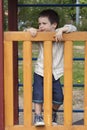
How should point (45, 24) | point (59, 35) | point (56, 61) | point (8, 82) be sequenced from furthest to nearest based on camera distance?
point (45, 24) < point (56, 61) < point (8, 82) < point (59, 35)

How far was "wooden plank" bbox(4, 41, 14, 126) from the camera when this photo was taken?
12.8 feet

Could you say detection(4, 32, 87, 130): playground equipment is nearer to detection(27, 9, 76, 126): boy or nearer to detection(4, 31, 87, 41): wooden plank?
detection(4, 31, 87, 41): wooden plank

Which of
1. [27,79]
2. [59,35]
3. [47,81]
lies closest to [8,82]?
[27,79]

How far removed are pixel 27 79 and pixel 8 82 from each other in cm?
16

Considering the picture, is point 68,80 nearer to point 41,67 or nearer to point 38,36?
point 41,67

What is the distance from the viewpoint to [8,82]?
13.0 feet

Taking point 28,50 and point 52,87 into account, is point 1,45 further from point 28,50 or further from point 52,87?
point 52,87

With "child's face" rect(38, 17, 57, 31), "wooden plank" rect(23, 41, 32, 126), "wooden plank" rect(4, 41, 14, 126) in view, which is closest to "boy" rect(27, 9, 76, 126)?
"child's face" rect(38, 17, 57, 31)

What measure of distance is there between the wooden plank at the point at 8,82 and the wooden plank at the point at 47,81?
0.29 metres

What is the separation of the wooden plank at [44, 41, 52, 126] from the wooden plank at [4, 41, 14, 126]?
11.3 inches

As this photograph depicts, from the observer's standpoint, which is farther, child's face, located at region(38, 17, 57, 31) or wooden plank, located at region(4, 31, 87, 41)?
child's face, located at region(38, 17, 57, 31)

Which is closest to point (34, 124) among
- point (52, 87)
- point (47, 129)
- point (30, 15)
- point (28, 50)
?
point (47, 129)

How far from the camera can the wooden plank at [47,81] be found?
3926 mm

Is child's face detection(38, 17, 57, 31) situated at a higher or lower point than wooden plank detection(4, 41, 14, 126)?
higher
